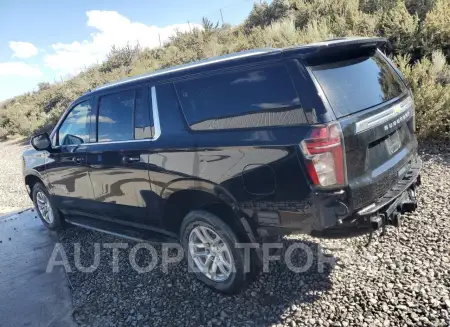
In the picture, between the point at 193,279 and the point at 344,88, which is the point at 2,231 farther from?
the point at 344,88

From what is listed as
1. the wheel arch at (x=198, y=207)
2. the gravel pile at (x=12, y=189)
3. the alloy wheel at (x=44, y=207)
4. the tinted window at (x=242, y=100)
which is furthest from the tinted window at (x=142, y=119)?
the gravel pile at (x=12, y=189)

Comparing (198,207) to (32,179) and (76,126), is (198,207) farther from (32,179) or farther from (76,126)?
(32,179)

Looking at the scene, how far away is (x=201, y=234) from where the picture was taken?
3373 mm

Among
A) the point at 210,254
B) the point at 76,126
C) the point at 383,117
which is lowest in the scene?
the point at 210,254

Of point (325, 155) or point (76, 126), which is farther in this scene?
point (76, 126)

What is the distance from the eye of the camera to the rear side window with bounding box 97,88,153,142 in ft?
11.6

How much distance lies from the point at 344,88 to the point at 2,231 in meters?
5.91

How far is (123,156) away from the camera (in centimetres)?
370

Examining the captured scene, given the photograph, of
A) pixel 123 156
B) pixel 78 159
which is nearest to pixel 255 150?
pixel 123 156

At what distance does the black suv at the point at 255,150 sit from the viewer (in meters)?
2.54

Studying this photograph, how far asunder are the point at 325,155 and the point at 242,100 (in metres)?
0.78

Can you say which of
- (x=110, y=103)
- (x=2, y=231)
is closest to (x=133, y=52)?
(x=2, y=231)

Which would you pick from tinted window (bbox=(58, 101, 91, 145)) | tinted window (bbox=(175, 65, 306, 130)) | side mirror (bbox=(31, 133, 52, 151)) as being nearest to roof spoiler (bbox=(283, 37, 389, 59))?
tinted window (bbox=(175, 65, 306, 130))

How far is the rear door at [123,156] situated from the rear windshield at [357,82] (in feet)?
5.41
